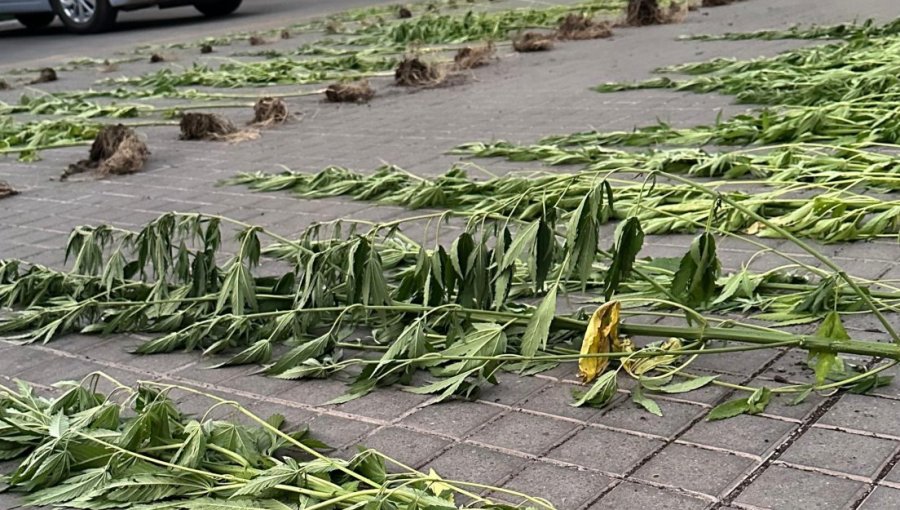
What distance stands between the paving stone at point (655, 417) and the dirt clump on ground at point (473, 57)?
729 centimetres

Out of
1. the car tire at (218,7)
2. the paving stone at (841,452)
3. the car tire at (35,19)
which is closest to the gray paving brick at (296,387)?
the paving stone at (841,452)

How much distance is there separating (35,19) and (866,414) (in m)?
18.3

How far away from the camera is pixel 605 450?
2.71 m

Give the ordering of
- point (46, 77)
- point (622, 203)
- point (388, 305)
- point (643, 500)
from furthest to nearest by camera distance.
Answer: point (46, 77) < point (622, 203) < point (388, 305) < point (643, 500)

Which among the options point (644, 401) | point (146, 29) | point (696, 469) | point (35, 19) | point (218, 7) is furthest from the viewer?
point (35, 19)

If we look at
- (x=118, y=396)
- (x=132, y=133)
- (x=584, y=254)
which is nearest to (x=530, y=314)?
(x=584, y=254)

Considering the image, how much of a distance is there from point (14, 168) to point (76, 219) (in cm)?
219

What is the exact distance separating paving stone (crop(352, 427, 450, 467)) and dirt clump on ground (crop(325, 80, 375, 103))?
249 inches

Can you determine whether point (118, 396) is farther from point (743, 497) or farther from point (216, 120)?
point (216, 120)

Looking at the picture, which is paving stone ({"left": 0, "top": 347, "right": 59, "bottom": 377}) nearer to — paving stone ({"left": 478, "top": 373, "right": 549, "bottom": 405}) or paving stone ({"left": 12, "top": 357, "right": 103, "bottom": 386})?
paving stone ({"left": 12, "top": 357, "right": 103, "bottom": 386})

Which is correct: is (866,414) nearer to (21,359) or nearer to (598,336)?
(598,336)

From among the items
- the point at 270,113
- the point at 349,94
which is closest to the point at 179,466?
the point at 270,113

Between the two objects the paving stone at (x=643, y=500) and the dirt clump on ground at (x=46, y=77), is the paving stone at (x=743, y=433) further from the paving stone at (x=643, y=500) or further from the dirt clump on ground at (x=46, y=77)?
the dirt clump on ground at (x=46, y=77)

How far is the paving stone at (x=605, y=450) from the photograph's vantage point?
2635 mm
